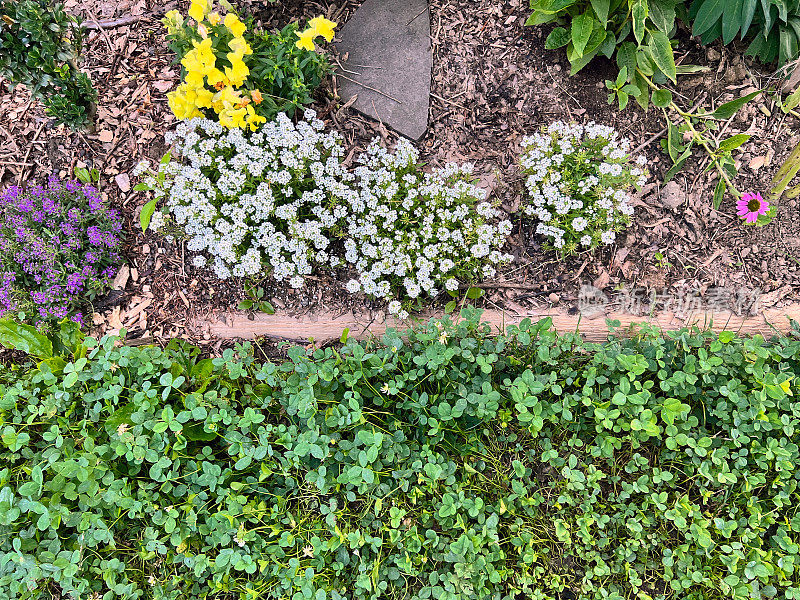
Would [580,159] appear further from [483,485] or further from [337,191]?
[483,485]

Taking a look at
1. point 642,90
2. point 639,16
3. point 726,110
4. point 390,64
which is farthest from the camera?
point 390,64

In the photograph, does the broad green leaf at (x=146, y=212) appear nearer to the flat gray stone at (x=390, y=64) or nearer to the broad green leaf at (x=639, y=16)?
the flat gray stone at (x=390, y=64)

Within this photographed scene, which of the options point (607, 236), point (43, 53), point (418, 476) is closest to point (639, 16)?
point (607, 236)

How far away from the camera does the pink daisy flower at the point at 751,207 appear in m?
2.38

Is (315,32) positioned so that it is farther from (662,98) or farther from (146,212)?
(662,98)

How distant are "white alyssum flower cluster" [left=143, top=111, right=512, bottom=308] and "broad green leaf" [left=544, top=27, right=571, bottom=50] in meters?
0.78

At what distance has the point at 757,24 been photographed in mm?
2498

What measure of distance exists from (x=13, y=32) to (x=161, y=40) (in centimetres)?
68

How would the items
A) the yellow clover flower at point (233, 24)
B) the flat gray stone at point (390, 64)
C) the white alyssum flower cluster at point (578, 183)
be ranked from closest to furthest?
the yellow clover flower at point (233, 24) → the white alyssum flower cluster at point (578, 183) → the flat gray stone at point (390, 64)

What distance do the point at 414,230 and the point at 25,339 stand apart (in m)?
1.82

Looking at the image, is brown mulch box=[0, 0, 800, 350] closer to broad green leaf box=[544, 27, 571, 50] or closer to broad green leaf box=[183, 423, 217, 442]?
broad green leaf box=[544, 27, 571, 50]

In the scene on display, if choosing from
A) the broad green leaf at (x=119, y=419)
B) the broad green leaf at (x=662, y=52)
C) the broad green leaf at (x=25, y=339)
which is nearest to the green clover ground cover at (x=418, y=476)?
the broad green leaf at (x=119, y=419)

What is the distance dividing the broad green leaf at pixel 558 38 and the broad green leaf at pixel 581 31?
0.12m

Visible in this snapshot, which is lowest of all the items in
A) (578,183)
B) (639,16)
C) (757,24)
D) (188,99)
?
(578,183)
